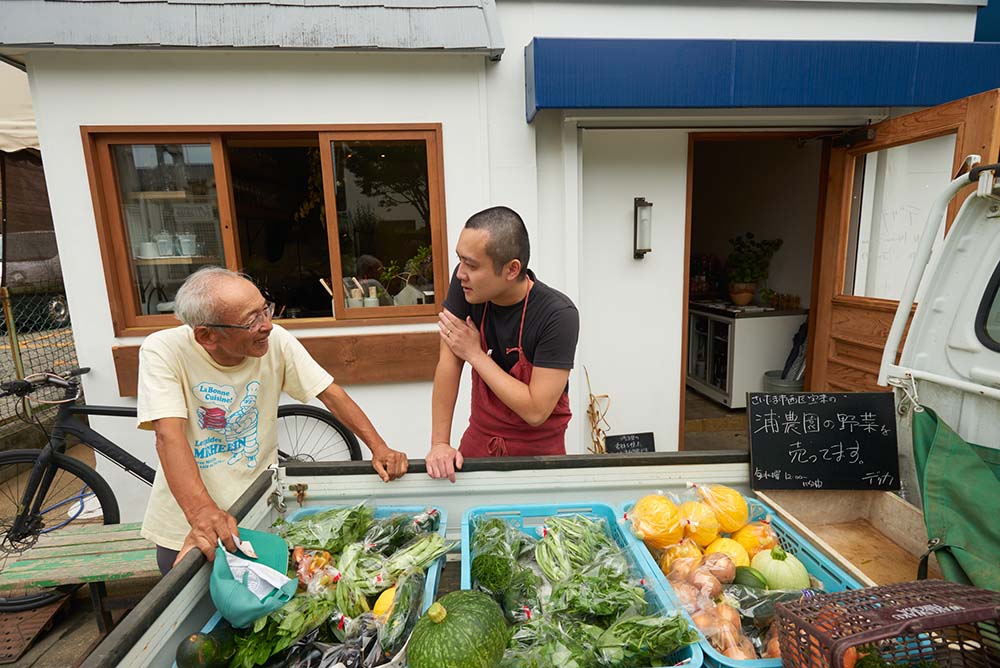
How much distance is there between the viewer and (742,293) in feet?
19.2

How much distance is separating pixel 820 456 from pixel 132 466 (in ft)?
12.8

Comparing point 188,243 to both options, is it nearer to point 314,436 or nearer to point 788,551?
point 314,436

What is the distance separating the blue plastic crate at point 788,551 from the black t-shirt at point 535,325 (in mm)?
590

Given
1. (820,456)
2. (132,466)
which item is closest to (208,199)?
(132,466)

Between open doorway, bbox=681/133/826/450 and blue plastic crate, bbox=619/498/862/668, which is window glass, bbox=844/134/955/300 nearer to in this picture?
open doorway, bbox=681/133/826/450

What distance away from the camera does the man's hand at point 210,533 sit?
1.26m

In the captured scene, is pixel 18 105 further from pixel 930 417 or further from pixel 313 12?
pixel 930 417

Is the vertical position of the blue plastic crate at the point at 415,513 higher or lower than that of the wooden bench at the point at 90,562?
higher

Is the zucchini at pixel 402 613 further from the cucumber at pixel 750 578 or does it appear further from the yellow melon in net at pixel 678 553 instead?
the cucumber at pixel 750 578

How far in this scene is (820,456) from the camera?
65.7 inches

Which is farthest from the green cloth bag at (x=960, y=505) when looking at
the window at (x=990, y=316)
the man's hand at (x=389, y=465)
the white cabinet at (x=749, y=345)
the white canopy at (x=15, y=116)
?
the white canopy at (x=15, y=116)

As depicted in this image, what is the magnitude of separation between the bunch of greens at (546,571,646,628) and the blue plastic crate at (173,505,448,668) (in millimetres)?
327

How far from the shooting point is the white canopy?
153 inches

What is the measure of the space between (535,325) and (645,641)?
3.55 feet
